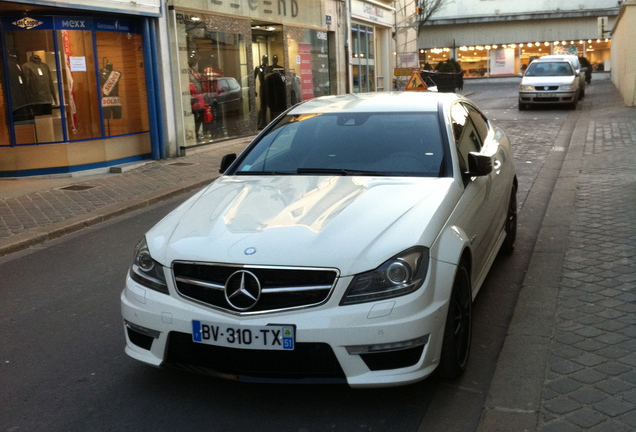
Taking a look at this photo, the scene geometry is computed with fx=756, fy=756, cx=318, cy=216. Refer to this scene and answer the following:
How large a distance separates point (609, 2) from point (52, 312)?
60163 mm

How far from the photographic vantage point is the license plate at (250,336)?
11.9ft

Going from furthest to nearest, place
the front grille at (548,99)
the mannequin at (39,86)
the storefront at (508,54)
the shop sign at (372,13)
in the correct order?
the storefront at (508,54), the shop sign at (372,13), the front grille at (548,99), the mannequin at (39,86)

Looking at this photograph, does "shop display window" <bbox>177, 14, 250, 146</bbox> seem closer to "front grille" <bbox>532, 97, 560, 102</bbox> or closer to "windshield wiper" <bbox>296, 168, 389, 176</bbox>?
"front grille" <bbox>532, 97, 560, 102</bbox>

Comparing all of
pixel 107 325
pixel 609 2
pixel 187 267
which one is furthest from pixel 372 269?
pixel 609 2

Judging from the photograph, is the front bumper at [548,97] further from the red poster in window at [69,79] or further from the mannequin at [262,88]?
the red poster in window at [69,79]

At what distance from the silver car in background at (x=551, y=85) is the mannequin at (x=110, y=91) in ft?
50.3

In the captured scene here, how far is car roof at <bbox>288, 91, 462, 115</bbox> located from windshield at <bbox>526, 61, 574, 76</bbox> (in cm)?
2151

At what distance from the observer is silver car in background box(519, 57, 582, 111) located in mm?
24969

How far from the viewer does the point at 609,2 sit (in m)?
58.1

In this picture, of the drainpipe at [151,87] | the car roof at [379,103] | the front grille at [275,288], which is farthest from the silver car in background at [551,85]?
the front grille at [275,288]

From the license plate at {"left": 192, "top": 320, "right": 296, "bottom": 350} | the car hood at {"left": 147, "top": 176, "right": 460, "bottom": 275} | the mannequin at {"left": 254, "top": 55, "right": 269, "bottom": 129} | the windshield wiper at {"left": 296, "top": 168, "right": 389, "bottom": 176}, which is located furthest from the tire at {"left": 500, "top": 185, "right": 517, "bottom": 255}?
the mannequin at {"left": 254, "top": 55, "right": 269, "bottom": 129}

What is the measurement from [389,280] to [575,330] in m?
1.77

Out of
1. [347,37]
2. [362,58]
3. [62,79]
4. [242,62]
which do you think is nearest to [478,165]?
[62,79]

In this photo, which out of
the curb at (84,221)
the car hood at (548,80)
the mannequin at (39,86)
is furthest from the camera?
the car hood at (548,80)
